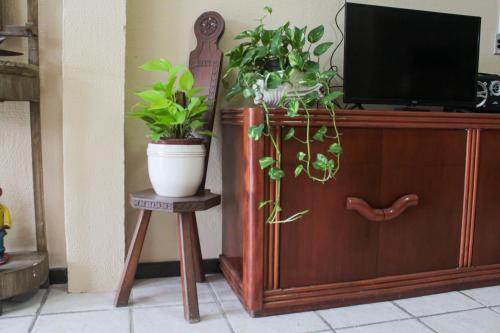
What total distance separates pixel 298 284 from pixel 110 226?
2.63 feet

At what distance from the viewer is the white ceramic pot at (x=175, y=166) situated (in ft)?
5.03

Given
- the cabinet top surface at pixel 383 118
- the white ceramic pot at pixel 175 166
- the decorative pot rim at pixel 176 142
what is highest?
the cabinet top surface at pixel 383 118

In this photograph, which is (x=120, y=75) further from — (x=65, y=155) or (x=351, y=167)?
(x=351, y=167)

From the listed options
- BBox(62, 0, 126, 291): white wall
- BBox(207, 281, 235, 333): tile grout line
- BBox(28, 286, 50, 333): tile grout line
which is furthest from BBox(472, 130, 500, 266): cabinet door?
BBox(28, 286, 50, 333): tile grout line

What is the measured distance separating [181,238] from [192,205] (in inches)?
5.2

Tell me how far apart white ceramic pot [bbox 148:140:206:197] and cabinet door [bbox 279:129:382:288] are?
1.07ft

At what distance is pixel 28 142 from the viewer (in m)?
1.79

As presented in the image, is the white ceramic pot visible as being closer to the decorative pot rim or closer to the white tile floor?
the decorative pot rim

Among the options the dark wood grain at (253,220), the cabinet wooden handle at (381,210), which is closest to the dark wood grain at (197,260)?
the dark wood grain at (253,220)

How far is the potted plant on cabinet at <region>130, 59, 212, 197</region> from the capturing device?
4.96 feet

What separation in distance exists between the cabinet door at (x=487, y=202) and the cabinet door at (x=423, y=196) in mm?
93

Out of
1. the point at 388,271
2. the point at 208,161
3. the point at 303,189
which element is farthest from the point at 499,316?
the point at 208,161

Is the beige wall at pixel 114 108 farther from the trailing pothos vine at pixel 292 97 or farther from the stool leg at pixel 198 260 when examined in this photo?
the trailing pothos vine at pixel 292 97

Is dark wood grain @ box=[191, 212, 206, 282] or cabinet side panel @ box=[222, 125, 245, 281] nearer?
cabinet side panel @ box=[222, 125, 245, 281]
